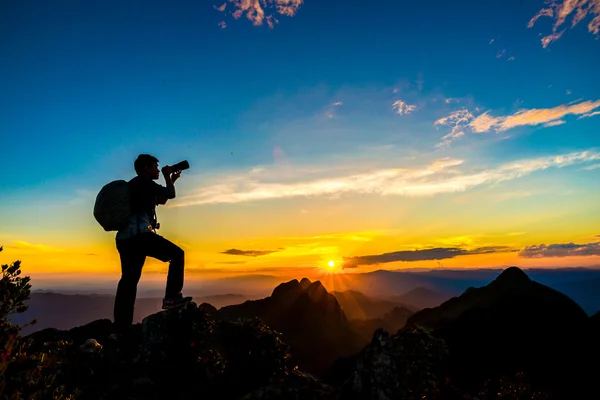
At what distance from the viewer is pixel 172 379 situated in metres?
8.16

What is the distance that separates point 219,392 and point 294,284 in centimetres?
9486

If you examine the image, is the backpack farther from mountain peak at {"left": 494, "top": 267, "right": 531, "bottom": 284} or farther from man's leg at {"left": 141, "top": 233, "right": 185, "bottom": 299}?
mountain peak at {"left": 494, "top": 267, "right": 531, "bottom": 284}

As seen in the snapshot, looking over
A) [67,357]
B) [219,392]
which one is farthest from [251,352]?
[67,357]

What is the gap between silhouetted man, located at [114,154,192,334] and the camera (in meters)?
8.14

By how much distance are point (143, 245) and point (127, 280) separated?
888mm

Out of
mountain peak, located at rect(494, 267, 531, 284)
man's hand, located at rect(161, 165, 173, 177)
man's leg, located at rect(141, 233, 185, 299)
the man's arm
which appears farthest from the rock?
mountain peak, located at rect(494, 267, 531, 284)

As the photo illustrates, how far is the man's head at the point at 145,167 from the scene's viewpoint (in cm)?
868

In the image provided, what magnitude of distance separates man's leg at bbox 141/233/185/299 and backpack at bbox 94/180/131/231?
70cm

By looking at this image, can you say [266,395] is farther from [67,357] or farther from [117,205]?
[117,205]

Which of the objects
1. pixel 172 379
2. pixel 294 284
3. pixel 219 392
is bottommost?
pixel 294 284

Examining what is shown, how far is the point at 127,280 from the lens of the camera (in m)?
8.20

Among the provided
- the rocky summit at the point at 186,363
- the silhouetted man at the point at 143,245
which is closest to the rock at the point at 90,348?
the rocky summit at the point at 186,363

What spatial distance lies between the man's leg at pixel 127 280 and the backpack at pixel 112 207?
0.46 metres

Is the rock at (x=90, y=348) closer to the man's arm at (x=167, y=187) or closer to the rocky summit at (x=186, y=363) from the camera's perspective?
the rocky summit at (x=186, y=363)
